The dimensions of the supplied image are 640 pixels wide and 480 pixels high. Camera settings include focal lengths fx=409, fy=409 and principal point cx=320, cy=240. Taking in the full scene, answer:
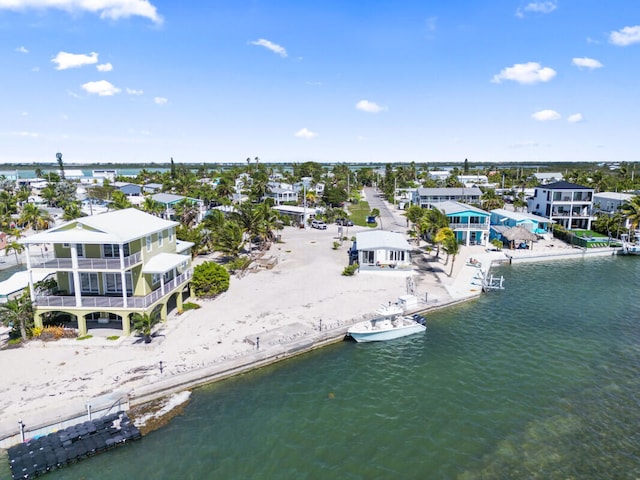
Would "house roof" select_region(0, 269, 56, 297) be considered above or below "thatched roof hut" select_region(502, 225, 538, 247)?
below

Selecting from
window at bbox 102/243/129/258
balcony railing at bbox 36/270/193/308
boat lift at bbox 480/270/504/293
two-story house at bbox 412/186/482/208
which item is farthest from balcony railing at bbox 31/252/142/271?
two-story house at bbox 412/186/482/208

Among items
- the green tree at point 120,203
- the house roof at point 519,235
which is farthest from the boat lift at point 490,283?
the green tree at point 120,203

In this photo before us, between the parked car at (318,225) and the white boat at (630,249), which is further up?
the parked car at (318,225)

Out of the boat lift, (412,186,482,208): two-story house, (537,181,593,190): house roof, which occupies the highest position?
(537,181,593,190): house roof

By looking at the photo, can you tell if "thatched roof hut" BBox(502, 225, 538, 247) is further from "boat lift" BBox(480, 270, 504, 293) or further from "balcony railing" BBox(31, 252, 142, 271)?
"balcony railing" BBox(31, 252, 142, 271)

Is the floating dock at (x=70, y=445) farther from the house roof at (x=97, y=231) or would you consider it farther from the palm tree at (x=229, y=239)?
the palm tree at (x=229, y=239)

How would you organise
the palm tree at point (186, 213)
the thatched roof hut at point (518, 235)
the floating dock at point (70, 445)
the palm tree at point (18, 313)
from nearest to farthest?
the floating dock at point (70, 445) → the palm tree at point (18, 313) → the thatched roof hut at point (518, 235) → the palm tree at point (186, 213)

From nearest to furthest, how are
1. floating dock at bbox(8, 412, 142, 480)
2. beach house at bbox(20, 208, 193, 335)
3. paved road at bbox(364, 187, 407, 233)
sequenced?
floating dock at bbox(8, 412, 142, 480) → beach house at bbox(20, 208, 193, 335) → paved road at bbox(364, 187, 407, 233)

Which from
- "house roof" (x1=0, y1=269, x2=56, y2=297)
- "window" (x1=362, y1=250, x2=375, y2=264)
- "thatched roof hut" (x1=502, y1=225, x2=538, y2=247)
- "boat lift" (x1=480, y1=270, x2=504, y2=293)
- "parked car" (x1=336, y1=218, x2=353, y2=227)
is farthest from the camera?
"parked car" (x1=336, y1=218, x2=353, y2=227)
